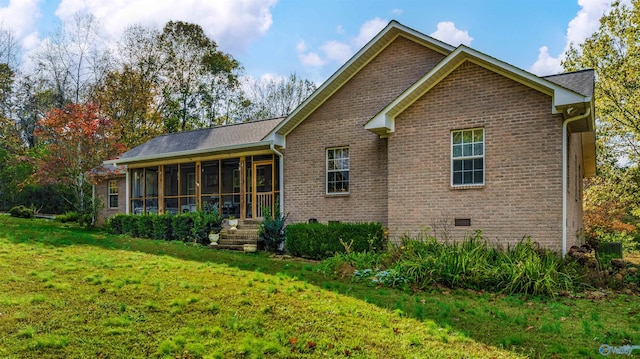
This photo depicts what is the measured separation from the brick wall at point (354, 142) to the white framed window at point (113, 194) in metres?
12.2

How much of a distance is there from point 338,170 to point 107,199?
14.8m

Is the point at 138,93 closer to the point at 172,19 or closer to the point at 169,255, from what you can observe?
the point at 172,19

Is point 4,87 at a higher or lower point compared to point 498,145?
higher

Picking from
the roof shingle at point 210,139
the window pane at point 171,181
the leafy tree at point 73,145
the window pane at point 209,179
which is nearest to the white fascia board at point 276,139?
the roof shingle at point 210,139

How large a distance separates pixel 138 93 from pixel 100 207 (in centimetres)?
1656

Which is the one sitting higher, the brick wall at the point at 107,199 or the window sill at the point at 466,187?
the window sill at the point at 466,187

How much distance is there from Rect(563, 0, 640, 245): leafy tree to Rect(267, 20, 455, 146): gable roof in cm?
1429

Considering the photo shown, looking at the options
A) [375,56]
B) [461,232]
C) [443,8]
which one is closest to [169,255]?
[461,232]

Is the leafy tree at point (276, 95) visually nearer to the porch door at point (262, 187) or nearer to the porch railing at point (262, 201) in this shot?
the porch door at point (262, 187)

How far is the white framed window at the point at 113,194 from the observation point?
22.8m

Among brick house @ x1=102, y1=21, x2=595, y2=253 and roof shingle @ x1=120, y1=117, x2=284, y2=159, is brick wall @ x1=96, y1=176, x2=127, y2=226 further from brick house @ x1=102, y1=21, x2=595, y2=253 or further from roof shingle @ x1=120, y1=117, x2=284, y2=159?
brick house @ x1=102, y1=21, x2=595, y2=253

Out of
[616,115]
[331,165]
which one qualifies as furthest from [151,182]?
[616,115]

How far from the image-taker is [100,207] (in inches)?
776

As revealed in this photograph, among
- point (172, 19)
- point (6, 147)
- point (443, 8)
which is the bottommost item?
point (6, 147)
